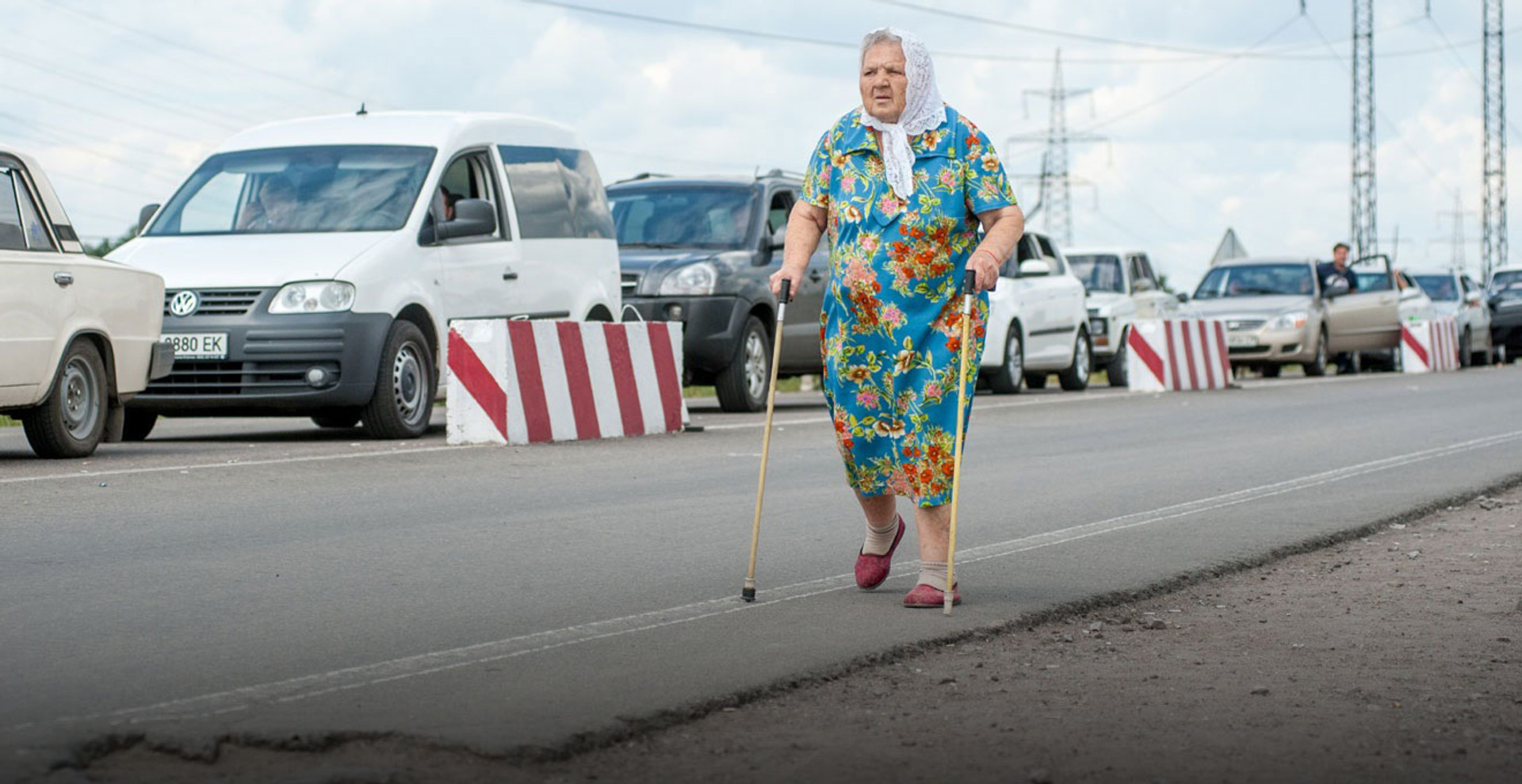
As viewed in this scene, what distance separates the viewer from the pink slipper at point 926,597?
6762 millimetres

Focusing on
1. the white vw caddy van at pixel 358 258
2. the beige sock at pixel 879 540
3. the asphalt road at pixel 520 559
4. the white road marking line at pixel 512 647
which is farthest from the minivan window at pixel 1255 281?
the beige sock at pixel 879 540

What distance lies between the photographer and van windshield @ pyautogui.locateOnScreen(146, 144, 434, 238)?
1418cm

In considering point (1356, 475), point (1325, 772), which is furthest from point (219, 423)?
point (1325, 772)

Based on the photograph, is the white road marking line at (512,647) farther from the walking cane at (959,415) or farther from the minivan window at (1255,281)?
the minivan window at (1255,281)

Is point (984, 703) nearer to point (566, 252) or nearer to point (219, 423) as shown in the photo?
point (566, 252)

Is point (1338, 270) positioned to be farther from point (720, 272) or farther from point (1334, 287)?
point (720, 272)

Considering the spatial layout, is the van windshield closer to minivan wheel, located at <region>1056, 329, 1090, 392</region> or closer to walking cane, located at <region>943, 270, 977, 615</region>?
walking cane, located at <region>943, 270, 977, 615</region>

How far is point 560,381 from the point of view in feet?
46.0

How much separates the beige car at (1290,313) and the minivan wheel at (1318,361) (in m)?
0.01

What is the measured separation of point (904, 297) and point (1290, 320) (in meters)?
25.0

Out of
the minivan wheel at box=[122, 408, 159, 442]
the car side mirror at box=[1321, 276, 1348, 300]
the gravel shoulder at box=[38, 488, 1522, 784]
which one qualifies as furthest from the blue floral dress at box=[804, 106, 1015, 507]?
the car side mirror at box=[1321, 276, 1348, 300]

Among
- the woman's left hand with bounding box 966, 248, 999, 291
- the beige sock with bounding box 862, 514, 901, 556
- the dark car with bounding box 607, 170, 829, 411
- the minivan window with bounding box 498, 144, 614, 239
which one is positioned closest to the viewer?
the woman's left hand with bounding box 966, 248, 999, 291

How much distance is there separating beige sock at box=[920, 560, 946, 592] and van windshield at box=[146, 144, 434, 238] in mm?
7902

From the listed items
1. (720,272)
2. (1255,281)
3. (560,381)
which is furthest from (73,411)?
(1255,281)
